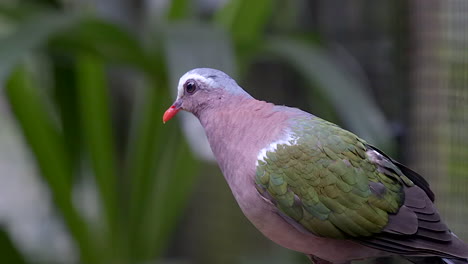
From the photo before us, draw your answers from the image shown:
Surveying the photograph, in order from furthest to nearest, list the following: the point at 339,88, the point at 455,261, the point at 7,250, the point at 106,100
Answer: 1. the point at 106,100
2. the point at 7,250
3. the point at 339,88
4. the point at 455,261

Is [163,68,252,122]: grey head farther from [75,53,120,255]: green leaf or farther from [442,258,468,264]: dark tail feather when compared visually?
[75,53,120,255]: green leaf

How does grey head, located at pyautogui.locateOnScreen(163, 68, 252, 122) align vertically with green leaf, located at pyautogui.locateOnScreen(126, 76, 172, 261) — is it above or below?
below

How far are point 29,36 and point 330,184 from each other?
0.81 m

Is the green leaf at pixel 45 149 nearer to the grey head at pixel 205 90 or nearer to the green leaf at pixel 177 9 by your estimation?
the green leaf at pixel 177 9

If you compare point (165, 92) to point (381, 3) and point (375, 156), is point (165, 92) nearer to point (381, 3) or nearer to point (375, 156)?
point (381, 3)

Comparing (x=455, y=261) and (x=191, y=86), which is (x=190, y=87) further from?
(x=455, y=261)

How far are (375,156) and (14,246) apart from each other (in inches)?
40.1

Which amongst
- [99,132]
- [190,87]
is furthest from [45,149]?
[190,87]

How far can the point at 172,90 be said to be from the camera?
3.48ft

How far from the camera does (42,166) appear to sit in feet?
4.53

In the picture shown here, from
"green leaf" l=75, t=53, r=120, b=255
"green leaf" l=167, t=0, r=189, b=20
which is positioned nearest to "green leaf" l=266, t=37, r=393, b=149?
"green leaf" l=167, t=0, r=189, b=20

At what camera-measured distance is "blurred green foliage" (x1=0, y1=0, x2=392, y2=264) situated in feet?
3.94

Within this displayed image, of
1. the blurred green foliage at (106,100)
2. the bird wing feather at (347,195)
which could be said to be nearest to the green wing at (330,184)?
the bird wing feather at (347,195)

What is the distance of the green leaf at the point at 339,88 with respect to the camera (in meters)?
1.07
